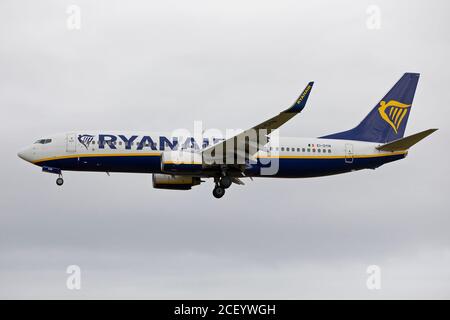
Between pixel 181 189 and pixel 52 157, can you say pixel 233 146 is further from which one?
pixel 52 157

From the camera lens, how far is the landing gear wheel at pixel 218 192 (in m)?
67.0

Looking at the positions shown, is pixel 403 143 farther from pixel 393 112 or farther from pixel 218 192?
pixel 218 192

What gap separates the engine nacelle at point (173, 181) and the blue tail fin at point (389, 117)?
1035cm

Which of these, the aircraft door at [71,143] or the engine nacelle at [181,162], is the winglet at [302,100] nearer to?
the engine nacelle at [181,162]

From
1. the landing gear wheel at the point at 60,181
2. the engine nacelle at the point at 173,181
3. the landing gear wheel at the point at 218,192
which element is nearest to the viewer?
the landing gear wheel at the point at 60,181

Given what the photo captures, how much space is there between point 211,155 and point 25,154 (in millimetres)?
12902

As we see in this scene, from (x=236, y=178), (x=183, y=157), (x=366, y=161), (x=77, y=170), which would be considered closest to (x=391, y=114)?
(x=366, y=161)

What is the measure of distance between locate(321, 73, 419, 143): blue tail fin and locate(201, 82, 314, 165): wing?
26.8ft

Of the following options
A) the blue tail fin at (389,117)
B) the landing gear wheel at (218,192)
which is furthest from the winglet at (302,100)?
the blue tail fin at (389,117)

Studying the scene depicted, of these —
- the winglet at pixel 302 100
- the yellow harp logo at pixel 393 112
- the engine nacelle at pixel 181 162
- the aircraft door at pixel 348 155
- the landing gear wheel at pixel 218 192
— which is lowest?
the landing gear wheel at pixel 218 192

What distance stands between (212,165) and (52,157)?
10801 mm

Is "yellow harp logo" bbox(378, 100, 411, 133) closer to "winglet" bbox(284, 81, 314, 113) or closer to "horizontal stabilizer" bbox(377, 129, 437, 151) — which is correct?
"horizontal stabilizer" bbox(377, 129, 437, 151)

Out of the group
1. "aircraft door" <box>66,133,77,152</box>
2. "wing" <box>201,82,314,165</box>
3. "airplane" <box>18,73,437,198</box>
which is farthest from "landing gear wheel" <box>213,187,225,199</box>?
"aircraft door" <box>66,133,77,152</box>

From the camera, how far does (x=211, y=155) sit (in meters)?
64.9
